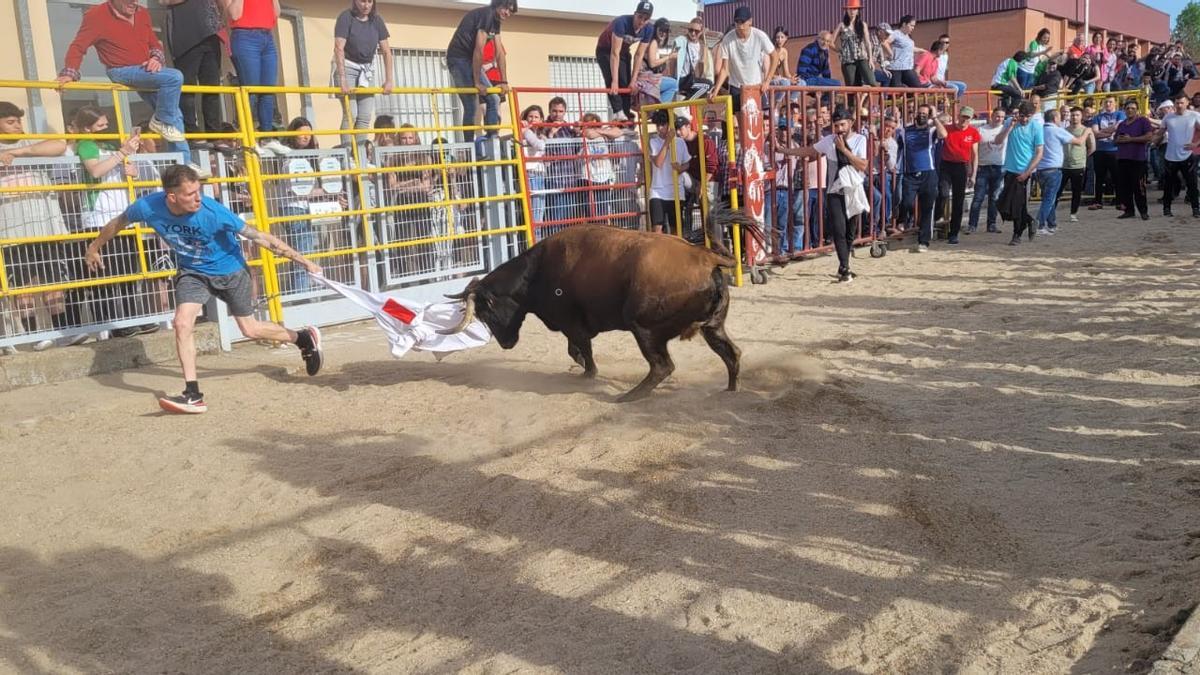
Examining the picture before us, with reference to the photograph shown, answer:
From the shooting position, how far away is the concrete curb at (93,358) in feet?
24.3

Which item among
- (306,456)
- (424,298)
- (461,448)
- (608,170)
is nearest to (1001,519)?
(461,448)

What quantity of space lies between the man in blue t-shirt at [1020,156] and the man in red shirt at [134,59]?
10841 millimetres

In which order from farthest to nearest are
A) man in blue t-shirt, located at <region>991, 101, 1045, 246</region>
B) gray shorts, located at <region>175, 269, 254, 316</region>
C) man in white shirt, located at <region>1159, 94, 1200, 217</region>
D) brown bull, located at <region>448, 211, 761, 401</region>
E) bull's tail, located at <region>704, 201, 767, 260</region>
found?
man in white shirt, located at <region>1159, 94, 1200, 217</region> → man in blue t-shirt, located at <region>991, 101, 1045, 246</region> → bull's tail, located at <region>704, 201, 767, 260</region> → gray shorts, located at <region>175, 269, 254, 316</region> → brown bull, located at <region>448, 211, 761, 401</region>

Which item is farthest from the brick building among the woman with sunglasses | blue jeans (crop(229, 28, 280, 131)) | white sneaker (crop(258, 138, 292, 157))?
white sneaker (crop(258, 138, 292, 157))

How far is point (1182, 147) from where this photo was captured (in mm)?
15484

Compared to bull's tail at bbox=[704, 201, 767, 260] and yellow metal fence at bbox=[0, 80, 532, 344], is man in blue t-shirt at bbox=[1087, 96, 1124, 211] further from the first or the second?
bull's tail at bbox=[704, 201, 767, 260]

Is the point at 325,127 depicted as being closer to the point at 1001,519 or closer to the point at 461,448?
the point at 461,448

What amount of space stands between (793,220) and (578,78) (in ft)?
25.4

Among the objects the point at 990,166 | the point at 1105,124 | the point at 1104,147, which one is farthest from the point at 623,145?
the point at 1105,124

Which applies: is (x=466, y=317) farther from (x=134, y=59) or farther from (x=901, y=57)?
(x=901, y=57)

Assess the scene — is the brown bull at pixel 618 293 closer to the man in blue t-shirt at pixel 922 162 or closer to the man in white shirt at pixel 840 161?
the man in white shirt at pixel 840 161

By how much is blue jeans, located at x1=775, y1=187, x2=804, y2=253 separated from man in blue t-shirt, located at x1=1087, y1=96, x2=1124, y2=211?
760cm

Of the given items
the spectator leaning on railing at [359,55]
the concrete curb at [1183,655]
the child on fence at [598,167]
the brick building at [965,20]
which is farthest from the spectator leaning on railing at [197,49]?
the brick building at [965,20]

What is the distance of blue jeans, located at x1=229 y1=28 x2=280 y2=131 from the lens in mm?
9133
